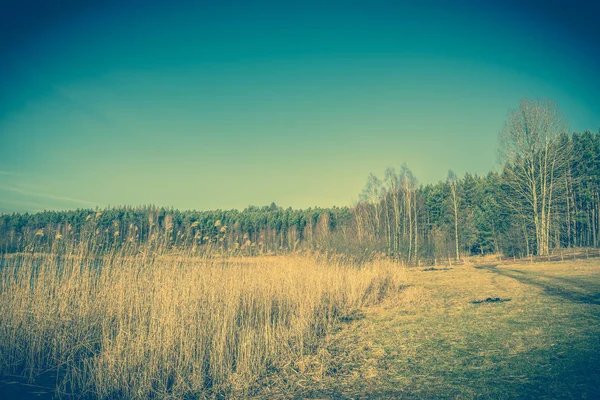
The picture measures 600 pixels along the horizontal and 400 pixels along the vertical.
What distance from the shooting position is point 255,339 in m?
6.35

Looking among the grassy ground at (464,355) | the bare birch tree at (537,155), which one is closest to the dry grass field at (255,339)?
the grassy ground at (464,355)

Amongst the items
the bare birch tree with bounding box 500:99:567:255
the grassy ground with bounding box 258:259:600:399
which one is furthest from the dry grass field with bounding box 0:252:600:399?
the bare birch tree with bounding box 500:99:567:255

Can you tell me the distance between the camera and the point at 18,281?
6.78 meters

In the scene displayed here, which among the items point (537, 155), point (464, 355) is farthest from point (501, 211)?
point (464, 355)

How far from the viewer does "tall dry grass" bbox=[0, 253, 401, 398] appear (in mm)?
4758

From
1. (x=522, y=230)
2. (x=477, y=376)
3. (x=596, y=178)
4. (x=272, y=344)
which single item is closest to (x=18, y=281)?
(x=272, y=344)

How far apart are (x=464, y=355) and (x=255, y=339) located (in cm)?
373

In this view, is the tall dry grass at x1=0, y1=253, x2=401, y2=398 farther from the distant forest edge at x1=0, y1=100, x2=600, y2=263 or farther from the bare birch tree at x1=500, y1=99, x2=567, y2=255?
the bare birch tree at x1=500, y1=99, x2=567, y2=255

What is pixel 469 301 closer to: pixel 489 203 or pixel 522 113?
pixel 522 113

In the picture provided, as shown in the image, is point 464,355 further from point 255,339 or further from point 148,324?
point 148,324

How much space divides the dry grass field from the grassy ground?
0.08ft

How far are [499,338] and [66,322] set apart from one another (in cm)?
810

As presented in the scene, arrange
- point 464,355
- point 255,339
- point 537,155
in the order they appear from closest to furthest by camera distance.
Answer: point 464,355 → point 255,339 → point 537,155

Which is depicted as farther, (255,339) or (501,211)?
(501,211)
